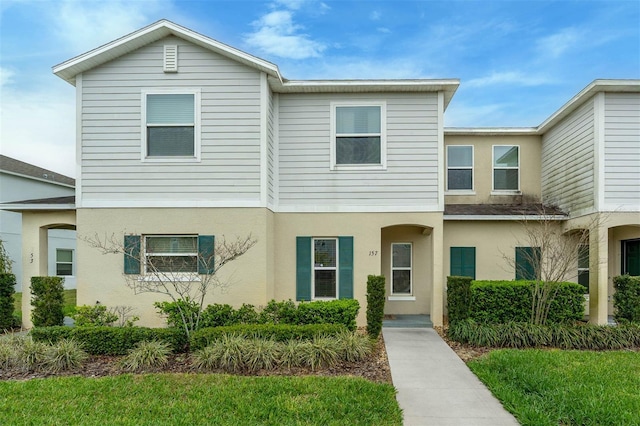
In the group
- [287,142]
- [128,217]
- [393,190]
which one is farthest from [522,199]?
[128,217]

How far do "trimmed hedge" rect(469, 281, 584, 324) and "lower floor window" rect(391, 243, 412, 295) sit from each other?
2462 mm

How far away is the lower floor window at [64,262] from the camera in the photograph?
20.3 meters

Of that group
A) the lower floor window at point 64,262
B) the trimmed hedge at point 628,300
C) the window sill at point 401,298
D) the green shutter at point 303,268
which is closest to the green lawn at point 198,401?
the green shutter at point 303,268

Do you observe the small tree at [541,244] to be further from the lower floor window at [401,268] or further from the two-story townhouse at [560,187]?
the lower floor window at [401,268]

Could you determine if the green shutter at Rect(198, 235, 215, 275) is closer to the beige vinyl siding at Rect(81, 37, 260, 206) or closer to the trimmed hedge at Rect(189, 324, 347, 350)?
the beige vinyl siding at Rect(81, 37, 260, 206)

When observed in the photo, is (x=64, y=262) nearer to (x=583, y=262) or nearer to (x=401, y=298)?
(x=401, y=298)

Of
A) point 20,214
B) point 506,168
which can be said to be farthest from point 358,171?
point 20,214

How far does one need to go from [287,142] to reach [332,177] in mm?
1531

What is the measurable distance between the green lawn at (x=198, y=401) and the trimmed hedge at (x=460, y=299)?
3.75m

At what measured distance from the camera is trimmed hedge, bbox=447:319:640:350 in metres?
8.15

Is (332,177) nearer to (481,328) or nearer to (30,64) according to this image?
(481,328)

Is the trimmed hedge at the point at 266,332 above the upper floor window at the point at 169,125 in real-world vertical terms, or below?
below

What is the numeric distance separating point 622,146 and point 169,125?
37.9 ft

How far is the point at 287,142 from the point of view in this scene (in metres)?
10.3
